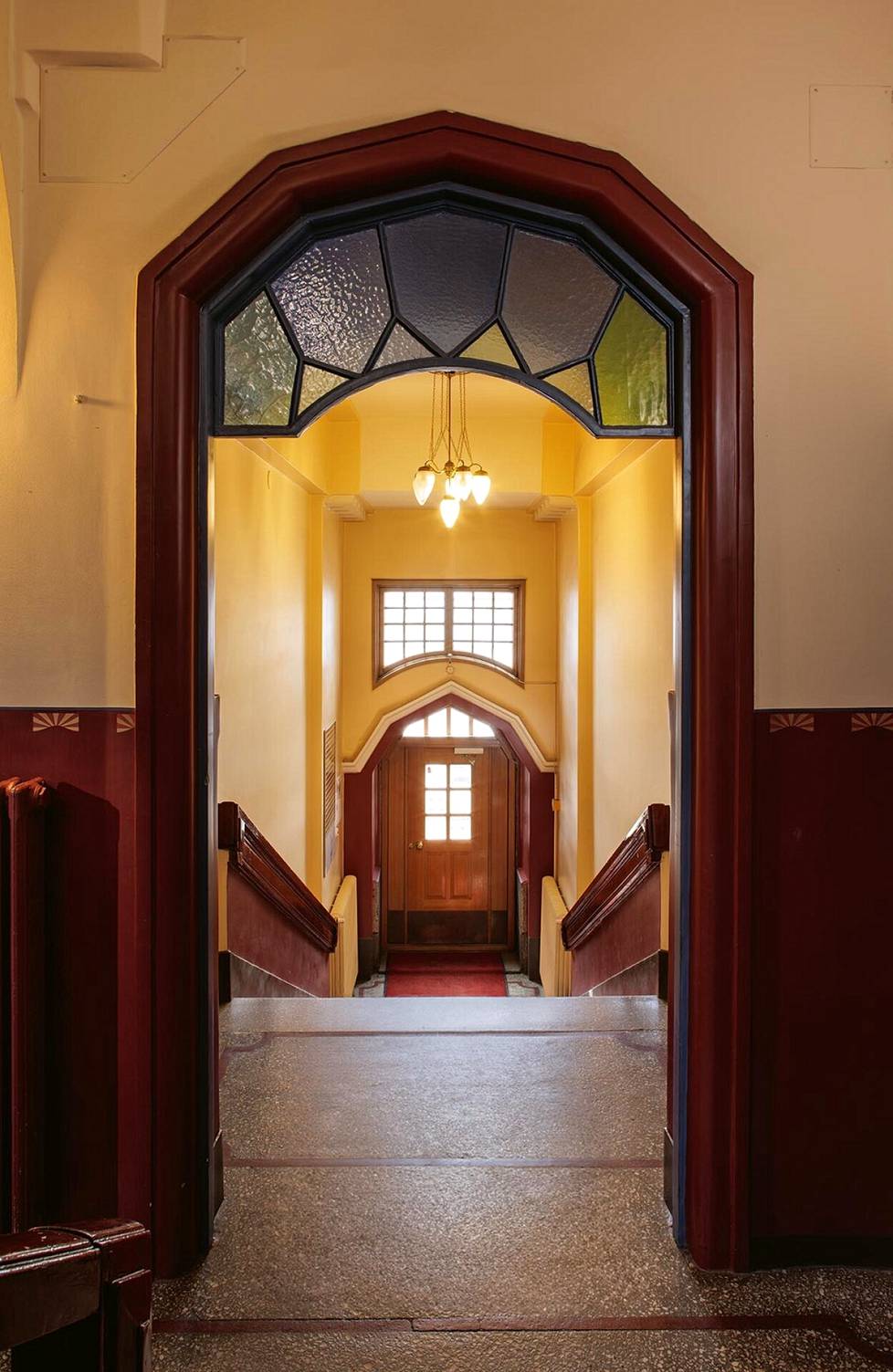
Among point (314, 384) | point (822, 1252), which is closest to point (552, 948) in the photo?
point (822, 1252)

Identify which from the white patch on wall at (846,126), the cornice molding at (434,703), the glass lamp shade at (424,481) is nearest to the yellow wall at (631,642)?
the glass lamp shade at (424,481)

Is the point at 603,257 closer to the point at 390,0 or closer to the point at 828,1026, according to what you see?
the point at 390,0

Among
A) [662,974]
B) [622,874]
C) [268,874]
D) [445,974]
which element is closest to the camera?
[662,974]

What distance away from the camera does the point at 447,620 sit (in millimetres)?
9055

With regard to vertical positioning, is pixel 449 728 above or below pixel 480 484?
below

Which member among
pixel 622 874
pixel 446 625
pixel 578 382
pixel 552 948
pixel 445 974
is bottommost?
pixel 445 974

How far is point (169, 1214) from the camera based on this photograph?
7.14 ft

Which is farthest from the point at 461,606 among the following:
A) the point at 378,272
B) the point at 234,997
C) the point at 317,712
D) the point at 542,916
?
the point at 378,272

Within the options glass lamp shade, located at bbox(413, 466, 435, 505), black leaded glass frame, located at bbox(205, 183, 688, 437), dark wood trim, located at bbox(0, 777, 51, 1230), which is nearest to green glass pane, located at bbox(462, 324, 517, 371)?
black leaded glass frame, located at bbox(205, 183, 688, 437)

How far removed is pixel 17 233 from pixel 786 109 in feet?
6.16

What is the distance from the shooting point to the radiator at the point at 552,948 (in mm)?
7594

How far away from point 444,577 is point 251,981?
5.36 metres

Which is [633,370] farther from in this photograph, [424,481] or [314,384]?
[424,481]

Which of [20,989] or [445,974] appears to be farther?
[445,974]
